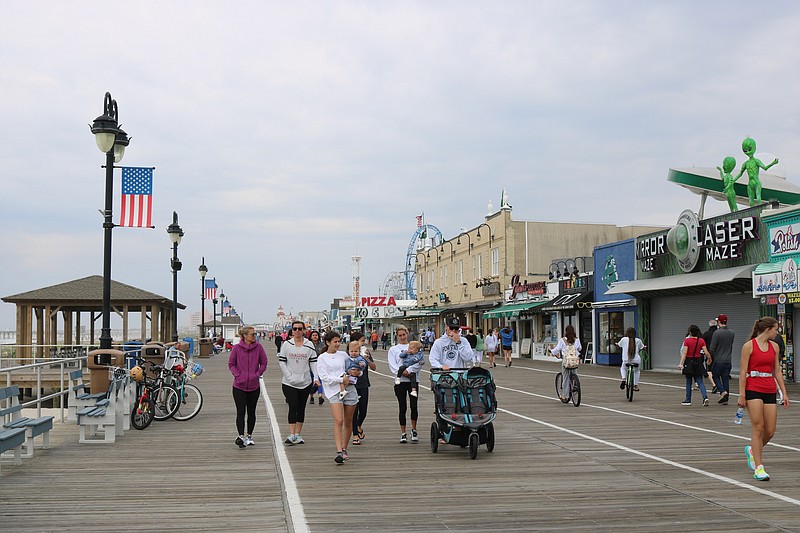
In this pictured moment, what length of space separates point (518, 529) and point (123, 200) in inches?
475

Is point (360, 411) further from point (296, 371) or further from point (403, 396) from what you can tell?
point (296, 371)

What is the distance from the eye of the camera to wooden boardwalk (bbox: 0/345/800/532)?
718 centimetres

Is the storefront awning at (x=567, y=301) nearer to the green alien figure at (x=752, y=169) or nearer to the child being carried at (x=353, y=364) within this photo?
the green alien figure at (x=752, y=169)

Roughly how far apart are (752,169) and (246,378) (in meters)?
21.2

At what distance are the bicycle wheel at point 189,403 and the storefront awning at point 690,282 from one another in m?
16.2

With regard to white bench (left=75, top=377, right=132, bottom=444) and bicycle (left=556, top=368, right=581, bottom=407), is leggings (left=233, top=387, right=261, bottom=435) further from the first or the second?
bicycle (left=556, top=368, right=581, bottom=407)

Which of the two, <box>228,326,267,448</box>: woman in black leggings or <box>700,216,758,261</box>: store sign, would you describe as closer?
<box>228,326,267,448</box>: woman in black leggings

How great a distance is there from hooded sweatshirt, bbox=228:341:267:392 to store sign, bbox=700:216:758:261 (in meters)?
18.5

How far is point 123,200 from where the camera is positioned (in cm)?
1656

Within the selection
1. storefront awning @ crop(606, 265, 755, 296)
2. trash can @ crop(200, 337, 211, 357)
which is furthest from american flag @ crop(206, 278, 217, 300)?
storefront awning @ crop(606, 265, 755, 296)

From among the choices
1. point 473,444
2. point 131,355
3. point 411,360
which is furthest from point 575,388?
point 131,355

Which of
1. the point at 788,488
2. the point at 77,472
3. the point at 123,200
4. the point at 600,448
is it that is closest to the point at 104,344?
the point at 123,200

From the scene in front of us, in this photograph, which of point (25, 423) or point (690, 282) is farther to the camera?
point (690, 282)

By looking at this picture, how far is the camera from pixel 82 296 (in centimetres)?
3375
